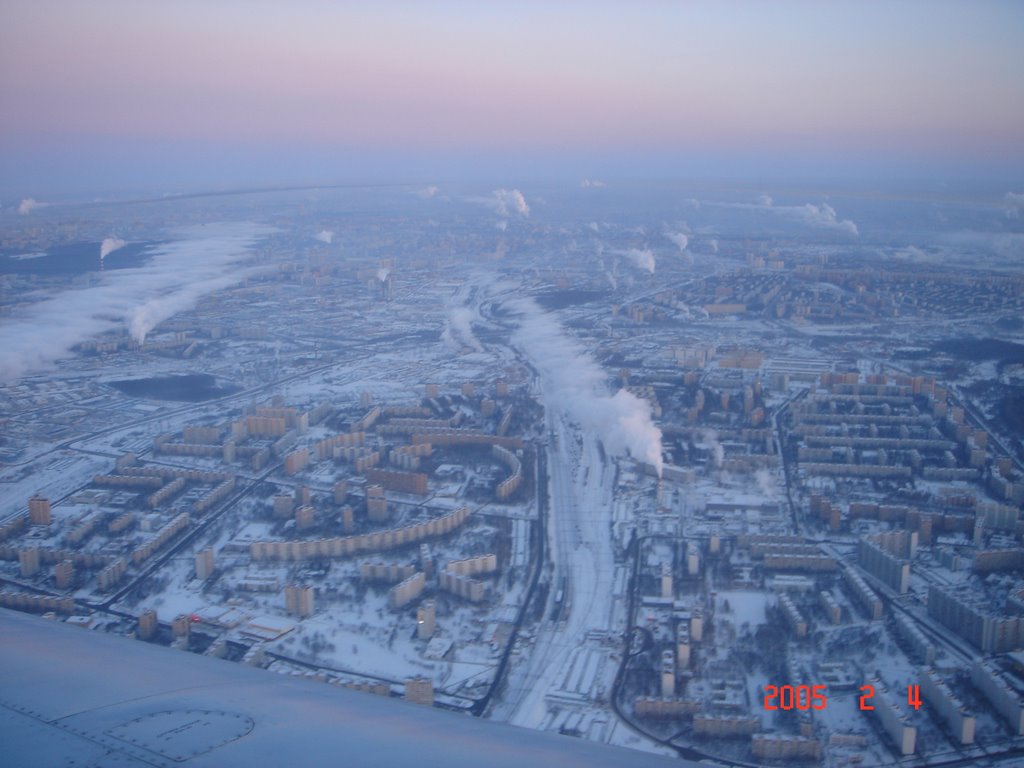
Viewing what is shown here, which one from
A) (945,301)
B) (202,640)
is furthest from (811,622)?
(945,301)

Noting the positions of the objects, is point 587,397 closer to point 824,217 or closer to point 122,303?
point 122,303

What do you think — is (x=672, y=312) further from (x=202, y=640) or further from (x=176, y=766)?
(x=176, y=766)

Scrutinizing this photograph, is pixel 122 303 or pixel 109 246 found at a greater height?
pixel 109 246

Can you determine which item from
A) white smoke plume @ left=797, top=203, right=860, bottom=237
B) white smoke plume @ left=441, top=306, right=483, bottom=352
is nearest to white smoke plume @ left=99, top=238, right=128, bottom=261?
white smoke plume @ left=441, top=306, right=483, bottom=352

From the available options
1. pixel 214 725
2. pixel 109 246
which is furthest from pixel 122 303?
pixel 214 725

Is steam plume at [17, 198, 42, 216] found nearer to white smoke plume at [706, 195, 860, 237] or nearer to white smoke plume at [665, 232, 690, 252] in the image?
white smoke plume at [665, 232, 690, 252]

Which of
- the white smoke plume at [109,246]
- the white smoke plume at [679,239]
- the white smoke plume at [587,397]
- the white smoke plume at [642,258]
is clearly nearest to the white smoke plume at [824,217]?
the white smoke plume at [679,239]

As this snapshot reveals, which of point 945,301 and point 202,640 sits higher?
point 945,301
